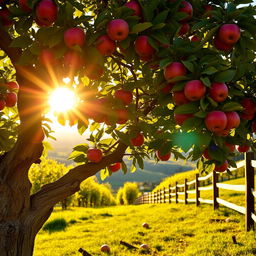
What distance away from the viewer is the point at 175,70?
212 cm

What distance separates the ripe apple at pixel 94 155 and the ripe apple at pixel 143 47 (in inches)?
76.4

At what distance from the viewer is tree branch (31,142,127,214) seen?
3.98 meters

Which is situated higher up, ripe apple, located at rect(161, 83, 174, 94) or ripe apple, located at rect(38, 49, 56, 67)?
ripe apple, located at rect(38, 49, 56, 67)

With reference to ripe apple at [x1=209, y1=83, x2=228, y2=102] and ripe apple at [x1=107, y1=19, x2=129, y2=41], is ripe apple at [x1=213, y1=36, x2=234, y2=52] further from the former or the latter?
ripe apple at [x1=107, y1=19, x2=129, y2=41]

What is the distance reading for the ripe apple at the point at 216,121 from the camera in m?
1.96

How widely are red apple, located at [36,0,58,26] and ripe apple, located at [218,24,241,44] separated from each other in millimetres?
1181

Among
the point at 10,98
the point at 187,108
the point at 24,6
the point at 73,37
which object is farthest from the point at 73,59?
the point at 10,98

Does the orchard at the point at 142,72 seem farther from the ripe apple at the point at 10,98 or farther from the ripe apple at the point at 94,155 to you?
the ripe apple at the point at 10,98

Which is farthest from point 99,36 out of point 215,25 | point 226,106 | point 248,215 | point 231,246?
point 248,215

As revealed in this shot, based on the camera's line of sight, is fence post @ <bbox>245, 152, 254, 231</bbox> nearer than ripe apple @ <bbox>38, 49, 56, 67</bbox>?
No

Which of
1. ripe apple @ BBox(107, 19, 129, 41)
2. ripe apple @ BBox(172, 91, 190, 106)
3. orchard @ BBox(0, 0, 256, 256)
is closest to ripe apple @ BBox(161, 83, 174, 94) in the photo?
orchard @ BBox(0, 0, 256, 256)

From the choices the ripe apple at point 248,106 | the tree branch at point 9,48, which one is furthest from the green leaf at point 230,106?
the tree branch at point 9,48

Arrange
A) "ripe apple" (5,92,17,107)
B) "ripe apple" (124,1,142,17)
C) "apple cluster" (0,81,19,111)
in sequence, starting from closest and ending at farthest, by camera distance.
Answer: "ripe apple" (124,1,142,17)
"apple cluster" (0,81,19,111)
"ripe apple" (5,92,17,107)

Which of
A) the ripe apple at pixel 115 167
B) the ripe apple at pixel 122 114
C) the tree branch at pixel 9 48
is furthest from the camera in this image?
the ripe apple at pixel 115 167
